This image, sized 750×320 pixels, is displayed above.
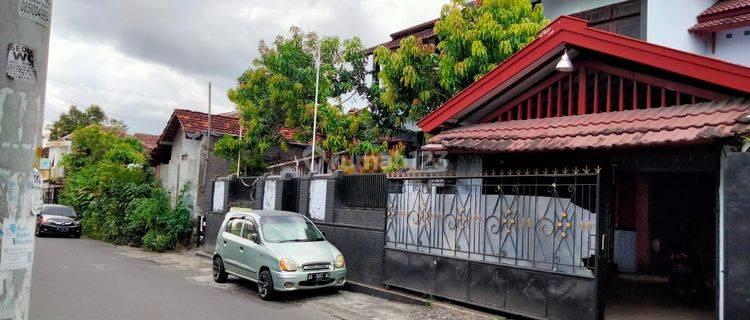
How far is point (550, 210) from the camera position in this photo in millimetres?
7887

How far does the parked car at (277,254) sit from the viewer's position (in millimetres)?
9734

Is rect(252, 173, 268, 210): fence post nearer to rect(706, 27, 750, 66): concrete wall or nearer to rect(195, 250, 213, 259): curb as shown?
rect(195, 250, 213, 259): curb

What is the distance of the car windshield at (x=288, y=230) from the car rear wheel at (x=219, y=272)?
1944mm

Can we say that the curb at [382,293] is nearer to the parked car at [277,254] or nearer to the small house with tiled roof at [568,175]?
the small house with tiled roof at [568,175]

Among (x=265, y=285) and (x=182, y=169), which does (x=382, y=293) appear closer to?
(x=265, y=285)

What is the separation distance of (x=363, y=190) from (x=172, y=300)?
14.4ft

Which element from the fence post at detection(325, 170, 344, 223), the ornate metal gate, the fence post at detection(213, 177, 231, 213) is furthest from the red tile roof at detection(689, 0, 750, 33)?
the fence post at detection(213, 177, 231, 213)

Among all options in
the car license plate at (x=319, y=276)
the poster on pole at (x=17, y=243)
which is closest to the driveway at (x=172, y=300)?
the car license plate at (x=319, y=276)

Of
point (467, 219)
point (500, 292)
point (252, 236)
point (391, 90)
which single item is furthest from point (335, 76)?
point (500, 292)

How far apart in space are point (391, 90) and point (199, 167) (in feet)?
35.7

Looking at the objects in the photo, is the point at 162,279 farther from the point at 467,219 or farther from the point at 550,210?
the point at 550,210

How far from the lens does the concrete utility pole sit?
2572 millimetres

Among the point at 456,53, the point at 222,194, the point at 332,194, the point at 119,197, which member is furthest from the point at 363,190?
the point at 119,197

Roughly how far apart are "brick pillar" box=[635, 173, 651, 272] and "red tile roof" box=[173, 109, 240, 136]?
1511 cm
